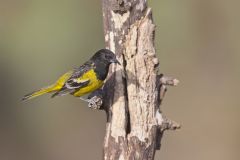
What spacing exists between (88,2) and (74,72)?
5.49 metres

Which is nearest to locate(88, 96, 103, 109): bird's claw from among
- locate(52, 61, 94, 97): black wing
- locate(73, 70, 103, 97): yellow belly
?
locate(73, 70, 103, 97): yellow belly

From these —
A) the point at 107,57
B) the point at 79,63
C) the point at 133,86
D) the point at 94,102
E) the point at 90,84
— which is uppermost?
the point at 79,63

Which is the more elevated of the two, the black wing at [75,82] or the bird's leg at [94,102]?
the black wing at [75,82]

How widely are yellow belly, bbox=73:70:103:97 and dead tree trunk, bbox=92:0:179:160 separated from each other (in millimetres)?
485

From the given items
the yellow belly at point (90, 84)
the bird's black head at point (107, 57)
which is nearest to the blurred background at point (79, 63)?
the yellow belly at point (90, 84)

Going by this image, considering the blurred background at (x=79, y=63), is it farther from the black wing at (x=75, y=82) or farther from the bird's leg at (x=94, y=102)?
the bird's leg at (x=94, y=102)

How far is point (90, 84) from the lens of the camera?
8266 millimetres

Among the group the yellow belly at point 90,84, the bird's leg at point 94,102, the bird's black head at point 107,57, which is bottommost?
the bird's leg at point 94,102

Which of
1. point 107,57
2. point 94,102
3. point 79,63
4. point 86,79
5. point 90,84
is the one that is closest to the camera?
point 94,102

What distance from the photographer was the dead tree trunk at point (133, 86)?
24.2 ft

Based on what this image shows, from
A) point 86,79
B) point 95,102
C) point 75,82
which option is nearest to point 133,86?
point 95,102

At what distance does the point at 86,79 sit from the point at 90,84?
6.2 inches

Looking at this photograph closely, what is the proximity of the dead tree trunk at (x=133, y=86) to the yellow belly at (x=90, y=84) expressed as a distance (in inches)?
19.1

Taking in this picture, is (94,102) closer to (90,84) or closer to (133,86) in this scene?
(133,86)
